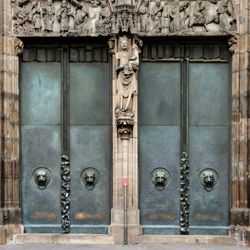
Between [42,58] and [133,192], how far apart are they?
3.71 metres

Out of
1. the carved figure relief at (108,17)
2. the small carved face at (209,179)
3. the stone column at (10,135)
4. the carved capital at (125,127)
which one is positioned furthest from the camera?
the small carved face at (209,179)

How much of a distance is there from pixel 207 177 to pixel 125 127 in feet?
7.29

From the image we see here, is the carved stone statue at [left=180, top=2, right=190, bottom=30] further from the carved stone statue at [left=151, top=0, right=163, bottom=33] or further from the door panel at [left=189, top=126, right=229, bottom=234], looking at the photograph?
the door panel at [left=189, top=126, right=229, bottom=234]

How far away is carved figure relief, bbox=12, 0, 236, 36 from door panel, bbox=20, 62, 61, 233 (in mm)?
1142

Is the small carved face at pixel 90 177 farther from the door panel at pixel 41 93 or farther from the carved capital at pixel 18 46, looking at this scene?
the carved capital at pixel 18 46

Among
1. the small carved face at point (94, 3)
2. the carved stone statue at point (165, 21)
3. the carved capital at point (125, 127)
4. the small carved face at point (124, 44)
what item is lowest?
the carved capital at point (125, 127)

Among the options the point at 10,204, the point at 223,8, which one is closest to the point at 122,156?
the point at 10,204

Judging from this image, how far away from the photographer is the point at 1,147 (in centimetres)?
1383

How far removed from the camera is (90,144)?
1435cm

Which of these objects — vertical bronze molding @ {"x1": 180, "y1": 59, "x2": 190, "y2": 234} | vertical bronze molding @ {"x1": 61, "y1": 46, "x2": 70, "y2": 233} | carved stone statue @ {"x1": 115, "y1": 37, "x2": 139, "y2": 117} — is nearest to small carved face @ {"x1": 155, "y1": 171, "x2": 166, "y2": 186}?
vertical bronze molding @ {"x1": 180, "y1": 59, "x2": 190, "y2": 234}

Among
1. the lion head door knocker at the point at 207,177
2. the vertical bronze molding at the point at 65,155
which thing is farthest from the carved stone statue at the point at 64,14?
the lion head door knocker at the point at 207,177

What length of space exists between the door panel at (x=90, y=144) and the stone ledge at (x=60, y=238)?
0.27 m

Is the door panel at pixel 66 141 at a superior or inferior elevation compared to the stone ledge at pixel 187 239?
superior

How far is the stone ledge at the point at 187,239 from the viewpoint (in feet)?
45.6
